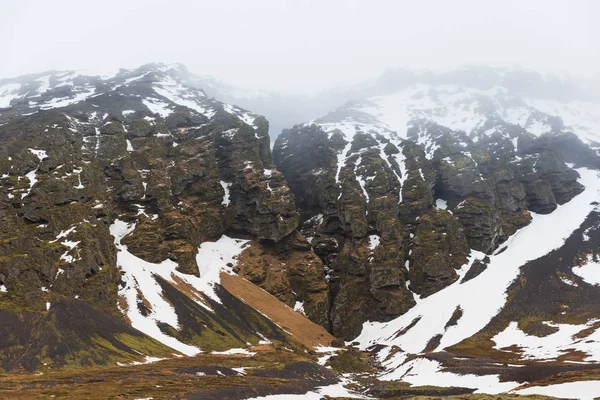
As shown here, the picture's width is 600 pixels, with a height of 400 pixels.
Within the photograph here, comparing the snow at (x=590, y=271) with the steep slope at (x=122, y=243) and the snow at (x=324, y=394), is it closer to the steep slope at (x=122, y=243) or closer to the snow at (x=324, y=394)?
the steep slope at (x=122, y=243)

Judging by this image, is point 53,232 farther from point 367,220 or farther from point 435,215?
point 435,215

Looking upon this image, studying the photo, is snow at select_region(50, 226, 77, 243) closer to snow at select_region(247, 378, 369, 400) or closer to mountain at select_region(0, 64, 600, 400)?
mountain at select_region(0, 64, 600, 400)

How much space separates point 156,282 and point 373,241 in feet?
323

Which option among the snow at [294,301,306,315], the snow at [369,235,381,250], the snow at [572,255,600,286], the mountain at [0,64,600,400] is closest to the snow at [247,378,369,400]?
the mountain at [0,64,600,400]

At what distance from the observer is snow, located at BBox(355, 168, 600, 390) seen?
12900 centimetres

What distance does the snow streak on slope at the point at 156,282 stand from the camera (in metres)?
107

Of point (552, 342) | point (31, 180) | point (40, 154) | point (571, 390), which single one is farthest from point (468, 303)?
point (40, 154)

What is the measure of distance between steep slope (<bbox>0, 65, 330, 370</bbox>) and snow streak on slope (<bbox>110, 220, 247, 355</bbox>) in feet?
1.64

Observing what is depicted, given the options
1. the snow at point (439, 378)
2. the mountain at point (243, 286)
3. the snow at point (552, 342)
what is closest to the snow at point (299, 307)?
the mountain at point (243, 286)

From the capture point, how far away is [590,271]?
148 meters

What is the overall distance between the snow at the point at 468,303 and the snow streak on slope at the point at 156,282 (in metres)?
58.4

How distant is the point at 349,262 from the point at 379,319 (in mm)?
30050

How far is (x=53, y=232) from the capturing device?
11112 cm

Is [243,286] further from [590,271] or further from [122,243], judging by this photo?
[590,271]
